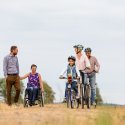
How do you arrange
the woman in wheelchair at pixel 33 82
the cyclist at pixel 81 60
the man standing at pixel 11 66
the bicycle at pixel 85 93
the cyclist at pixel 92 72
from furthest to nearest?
1. the woman in wheelchair at pixel 33 82
2. the cyclist at pixel 92 72
3. the man standing at pixel 11 66
4. the bicycle at pixel 85 93
5. the cyclist at pixel 81 60

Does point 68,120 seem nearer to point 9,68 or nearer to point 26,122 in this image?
point 26,122

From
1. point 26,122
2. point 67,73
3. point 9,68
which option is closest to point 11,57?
point 9,68

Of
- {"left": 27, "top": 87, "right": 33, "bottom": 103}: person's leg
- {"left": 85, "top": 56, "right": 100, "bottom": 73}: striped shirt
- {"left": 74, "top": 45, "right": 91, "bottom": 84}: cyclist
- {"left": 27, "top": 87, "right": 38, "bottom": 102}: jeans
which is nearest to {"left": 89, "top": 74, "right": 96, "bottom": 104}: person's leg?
{"left": 85, "top": 56, "right": 100, "bottom": 73}: striped shirt

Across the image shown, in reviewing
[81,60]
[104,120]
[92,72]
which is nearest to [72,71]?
[81,60]

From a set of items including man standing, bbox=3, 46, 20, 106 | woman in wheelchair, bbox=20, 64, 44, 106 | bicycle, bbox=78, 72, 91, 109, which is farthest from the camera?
woman in wheelchair, bbox=20, 64, 44, 106

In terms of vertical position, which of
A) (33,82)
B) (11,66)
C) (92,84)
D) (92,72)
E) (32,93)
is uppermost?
(11,66)

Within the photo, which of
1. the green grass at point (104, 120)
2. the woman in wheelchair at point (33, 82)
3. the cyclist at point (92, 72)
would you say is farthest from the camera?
the woman in wheelchair at point (33, 82)

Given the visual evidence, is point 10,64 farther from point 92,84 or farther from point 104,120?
point 104,120

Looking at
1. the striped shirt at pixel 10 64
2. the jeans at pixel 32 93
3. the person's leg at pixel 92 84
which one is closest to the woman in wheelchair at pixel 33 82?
the jeans at pixel 32 93

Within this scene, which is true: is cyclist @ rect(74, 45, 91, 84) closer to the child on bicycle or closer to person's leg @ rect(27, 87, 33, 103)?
the child on bicycle

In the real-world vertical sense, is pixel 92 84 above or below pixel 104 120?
above

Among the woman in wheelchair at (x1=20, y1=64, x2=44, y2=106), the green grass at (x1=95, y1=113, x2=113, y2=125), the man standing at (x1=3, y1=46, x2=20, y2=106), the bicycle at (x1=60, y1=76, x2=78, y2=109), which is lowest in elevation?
the green grass at (x1=95, y1=113, x2=113, y2=125)

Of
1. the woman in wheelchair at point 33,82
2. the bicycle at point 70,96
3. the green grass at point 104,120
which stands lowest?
the green grass at point 104,120

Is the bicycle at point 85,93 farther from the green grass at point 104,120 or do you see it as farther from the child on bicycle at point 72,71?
the green grass at point 104,120
